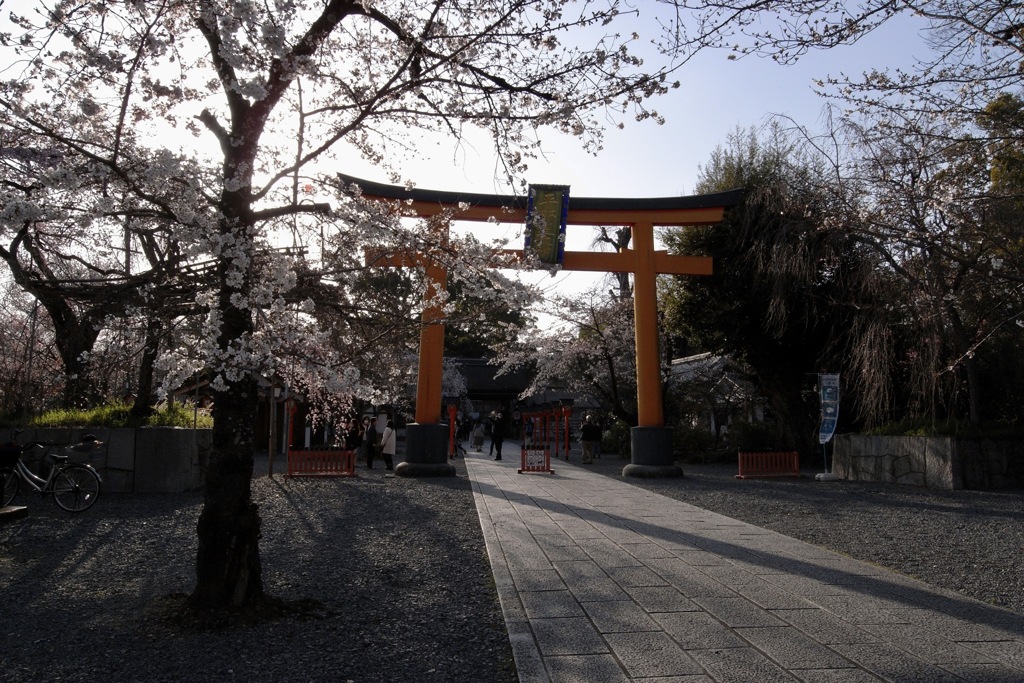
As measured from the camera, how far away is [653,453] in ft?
53.0

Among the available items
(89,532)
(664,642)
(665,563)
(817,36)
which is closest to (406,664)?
(664,642)

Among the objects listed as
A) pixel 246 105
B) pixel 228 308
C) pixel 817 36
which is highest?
pixel 817 36

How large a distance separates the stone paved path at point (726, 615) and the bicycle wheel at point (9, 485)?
20.5 feet

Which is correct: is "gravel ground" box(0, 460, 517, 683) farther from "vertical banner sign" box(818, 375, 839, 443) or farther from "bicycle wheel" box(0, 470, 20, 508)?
"vertical banner sign" box(818, 375, 839, 443)

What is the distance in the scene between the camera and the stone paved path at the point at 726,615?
3961 millimetres

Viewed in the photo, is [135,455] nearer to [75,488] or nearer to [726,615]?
[75,488]

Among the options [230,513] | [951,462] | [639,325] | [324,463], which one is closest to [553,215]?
[639,325]

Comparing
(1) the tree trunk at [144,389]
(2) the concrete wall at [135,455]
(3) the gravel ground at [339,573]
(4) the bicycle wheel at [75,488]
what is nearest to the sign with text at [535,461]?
(3) the gravel ground at [339,573]

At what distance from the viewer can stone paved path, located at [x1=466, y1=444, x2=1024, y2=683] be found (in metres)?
3.96

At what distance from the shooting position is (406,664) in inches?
164

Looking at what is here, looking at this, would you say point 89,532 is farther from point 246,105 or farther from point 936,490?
point 936,490

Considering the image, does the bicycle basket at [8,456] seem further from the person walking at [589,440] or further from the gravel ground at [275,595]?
the person walking at [589,440]

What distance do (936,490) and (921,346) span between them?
261 cm

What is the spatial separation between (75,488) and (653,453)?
1068cm
